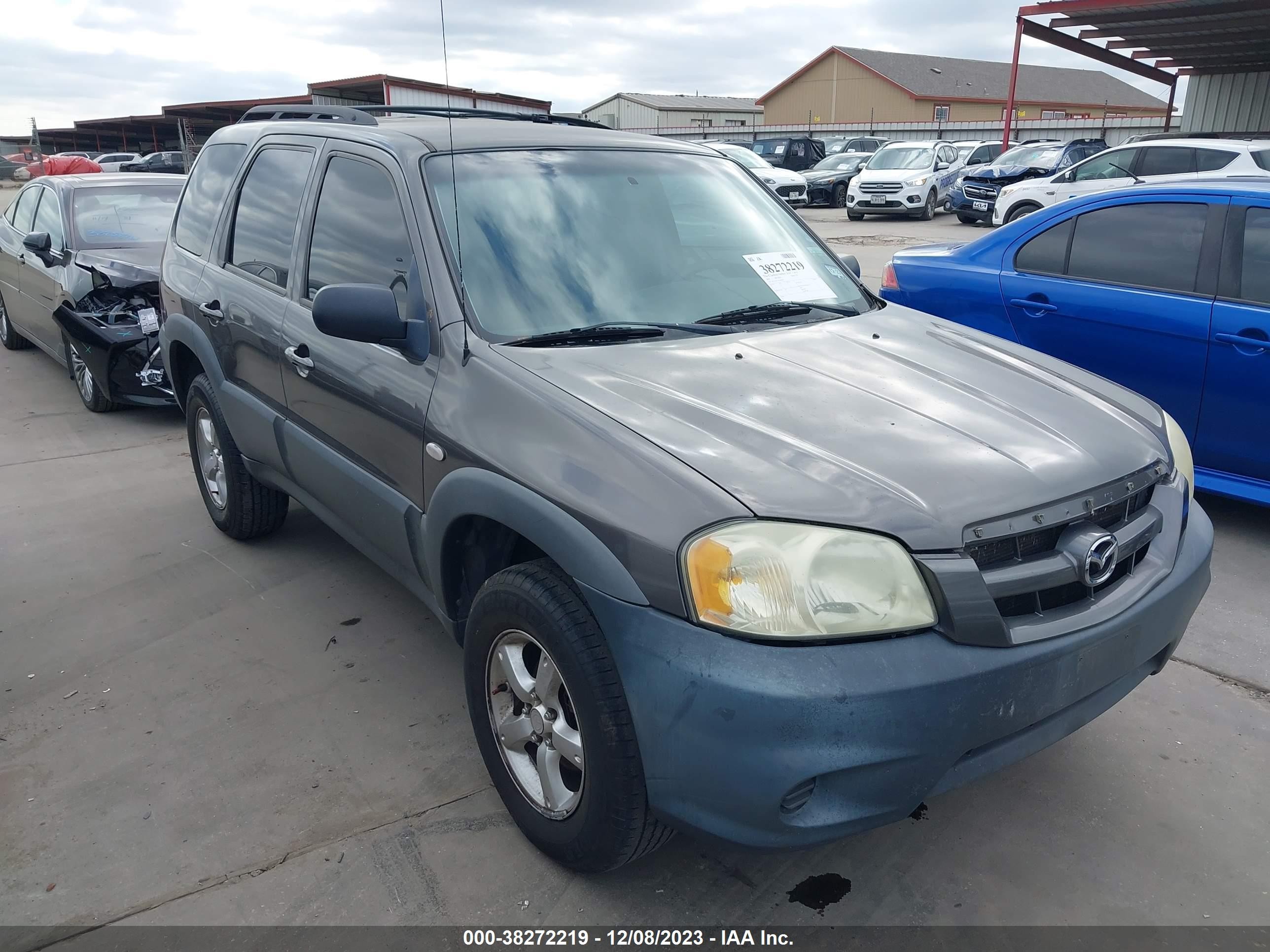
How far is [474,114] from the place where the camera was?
376 centimetres

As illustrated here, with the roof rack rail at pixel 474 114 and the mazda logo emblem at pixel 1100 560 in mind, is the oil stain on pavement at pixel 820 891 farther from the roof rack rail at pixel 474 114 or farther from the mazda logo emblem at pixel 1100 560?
the roof rack rail at pixel 474 114

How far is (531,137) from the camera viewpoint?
127 inches

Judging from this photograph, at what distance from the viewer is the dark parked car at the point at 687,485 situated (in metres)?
1.93

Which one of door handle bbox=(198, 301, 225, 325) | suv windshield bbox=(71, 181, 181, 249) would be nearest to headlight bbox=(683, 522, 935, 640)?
door handle bbox=(198, 301, 225, 325)

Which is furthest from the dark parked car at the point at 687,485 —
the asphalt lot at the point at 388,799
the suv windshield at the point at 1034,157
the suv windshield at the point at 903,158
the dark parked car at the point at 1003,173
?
the suv windshield at the point at 903,158

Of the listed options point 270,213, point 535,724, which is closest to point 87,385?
point 270,213

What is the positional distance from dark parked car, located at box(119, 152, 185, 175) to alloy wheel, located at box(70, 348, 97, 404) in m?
15.7

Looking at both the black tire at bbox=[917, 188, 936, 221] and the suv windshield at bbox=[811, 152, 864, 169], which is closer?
the black tire at bbox=[917, 188, 936, 221]

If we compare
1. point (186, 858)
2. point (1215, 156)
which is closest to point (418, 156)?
point (186, 858)

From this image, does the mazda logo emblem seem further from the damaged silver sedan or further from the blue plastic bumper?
the damaged silver sedan

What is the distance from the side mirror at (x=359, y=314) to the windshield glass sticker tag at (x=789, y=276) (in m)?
1.24

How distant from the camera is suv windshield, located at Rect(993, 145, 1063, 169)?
18344mm

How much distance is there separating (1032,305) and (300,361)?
373 centimetres

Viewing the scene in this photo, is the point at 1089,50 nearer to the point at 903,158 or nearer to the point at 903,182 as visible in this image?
the point at 903,158
